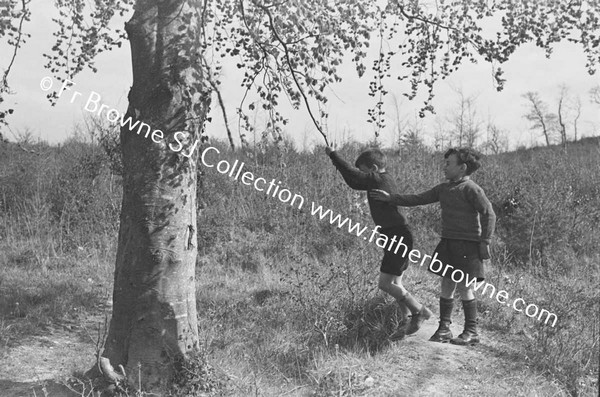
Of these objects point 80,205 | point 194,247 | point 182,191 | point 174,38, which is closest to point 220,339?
point 194,247

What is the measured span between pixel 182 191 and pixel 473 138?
47.7 ft

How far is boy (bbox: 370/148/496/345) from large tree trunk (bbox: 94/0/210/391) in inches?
69.0

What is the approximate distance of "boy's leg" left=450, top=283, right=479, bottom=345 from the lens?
16.7 feet

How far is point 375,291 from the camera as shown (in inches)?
233

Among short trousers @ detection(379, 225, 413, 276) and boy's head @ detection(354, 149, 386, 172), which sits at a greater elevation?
boy's head @ detection(354, 149, 386, 172)

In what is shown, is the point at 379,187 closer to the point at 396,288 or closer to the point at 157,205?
the point at 396,288

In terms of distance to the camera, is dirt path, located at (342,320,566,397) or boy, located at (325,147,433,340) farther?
boy, located at (325,147,433,340)

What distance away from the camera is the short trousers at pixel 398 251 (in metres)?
4.89

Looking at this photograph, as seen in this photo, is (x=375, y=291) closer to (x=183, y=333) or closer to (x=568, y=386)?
(x=568, y=386)

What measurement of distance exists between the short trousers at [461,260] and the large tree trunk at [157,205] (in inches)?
86.8

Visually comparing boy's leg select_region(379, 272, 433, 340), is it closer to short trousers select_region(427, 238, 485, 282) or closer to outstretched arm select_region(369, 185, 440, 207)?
short trousers select_region(427, 238, 485, 282)

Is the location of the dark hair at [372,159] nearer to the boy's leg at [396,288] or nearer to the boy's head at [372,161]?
the boy's head at [372,161]

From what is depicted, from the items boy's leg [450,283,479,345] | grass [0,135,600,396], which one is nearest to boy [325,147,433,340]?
boy's leg [450,283,479,345]

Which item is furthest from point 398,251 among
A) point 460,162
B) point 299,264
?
point 299,264
